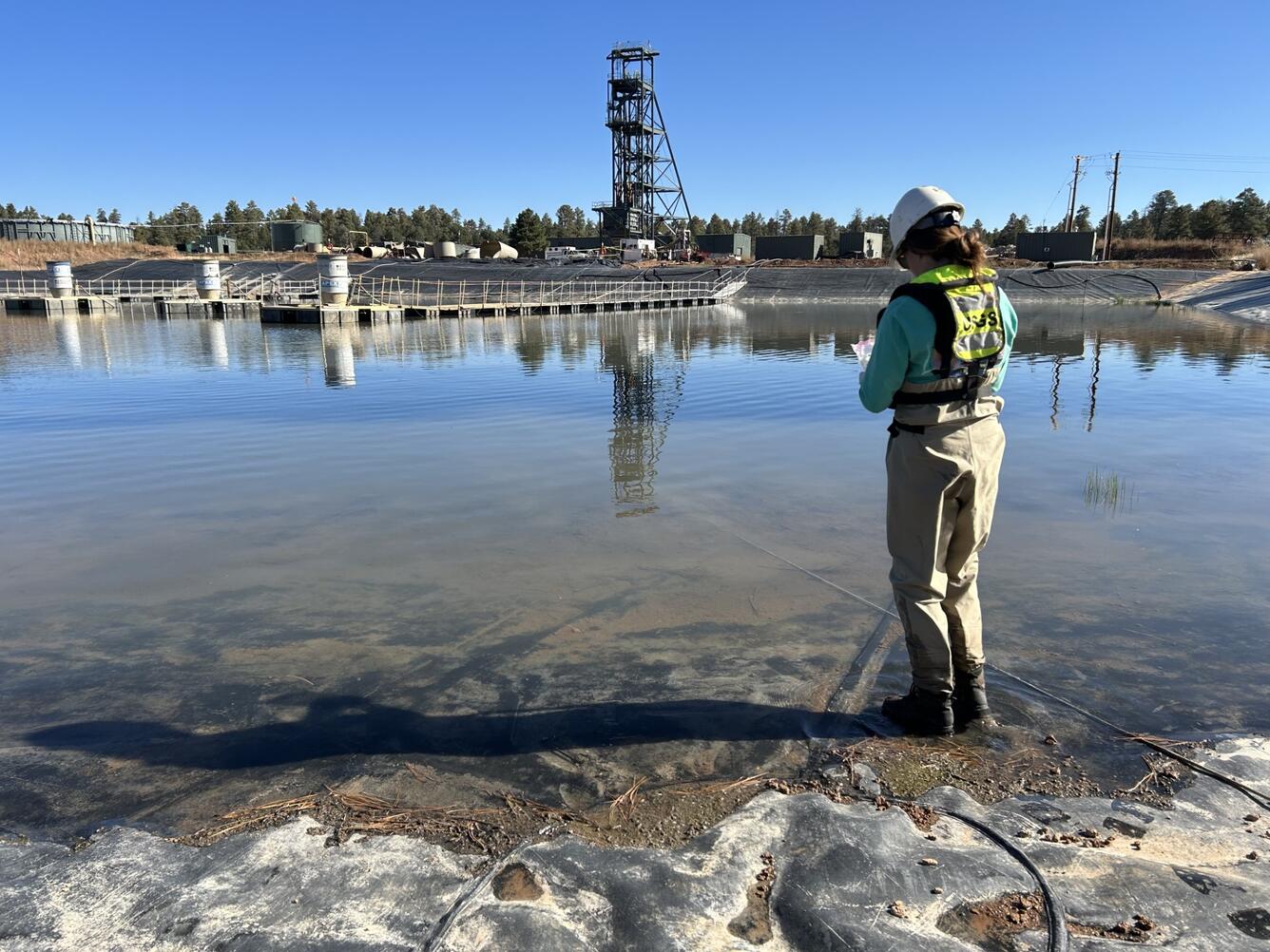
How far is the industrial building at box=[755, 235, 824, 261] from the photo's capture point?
75062 mm

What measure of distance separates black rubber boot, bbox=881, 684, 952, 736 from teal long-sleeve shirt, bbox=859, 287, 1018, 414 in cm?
132

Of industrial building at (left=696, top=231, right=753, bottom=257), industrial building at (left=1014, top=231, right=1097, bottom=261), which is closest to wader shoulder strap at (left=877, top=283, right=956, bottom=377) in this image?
industrial building at (left=1014, top=231, right=1097, bottom=261)

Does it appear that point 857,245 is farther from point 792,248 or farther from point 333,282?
point 333,282

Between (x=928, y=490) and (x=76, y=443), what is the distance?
10619 mm

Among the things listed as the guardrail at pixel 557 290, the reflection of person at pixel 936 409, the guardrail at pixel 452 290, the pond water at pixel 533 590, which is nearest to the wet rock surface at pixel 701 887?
the pond water at pixel 533 590

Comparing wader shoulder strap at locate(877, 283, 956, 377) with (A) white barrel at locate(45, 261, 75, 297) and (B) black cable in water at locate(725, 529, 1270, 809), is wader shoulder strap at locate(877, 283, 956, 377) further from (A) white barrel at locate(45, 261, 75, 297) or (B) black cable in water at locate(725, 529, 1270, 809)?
(A) white barrel at locate(45, 261, 75, 297)

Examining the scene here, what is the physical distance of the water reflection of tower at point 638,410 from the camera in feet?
26.0

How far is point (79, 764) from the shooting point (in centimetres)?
334

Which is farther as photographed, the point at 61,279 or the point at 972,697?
the point at 61,279

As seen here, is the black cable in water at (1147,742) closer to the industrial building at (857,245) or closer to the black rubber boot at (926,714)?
the black rubber boot at (926,714)

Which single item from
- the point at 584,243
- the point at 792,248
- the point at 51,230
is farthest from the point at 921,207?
the point at 51,230

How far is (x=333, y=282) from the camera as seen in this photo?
3469 cm

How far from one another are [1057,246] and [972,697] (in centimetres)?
7397

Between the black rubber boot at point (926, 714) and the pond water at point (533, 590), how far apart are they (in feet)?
0.81
